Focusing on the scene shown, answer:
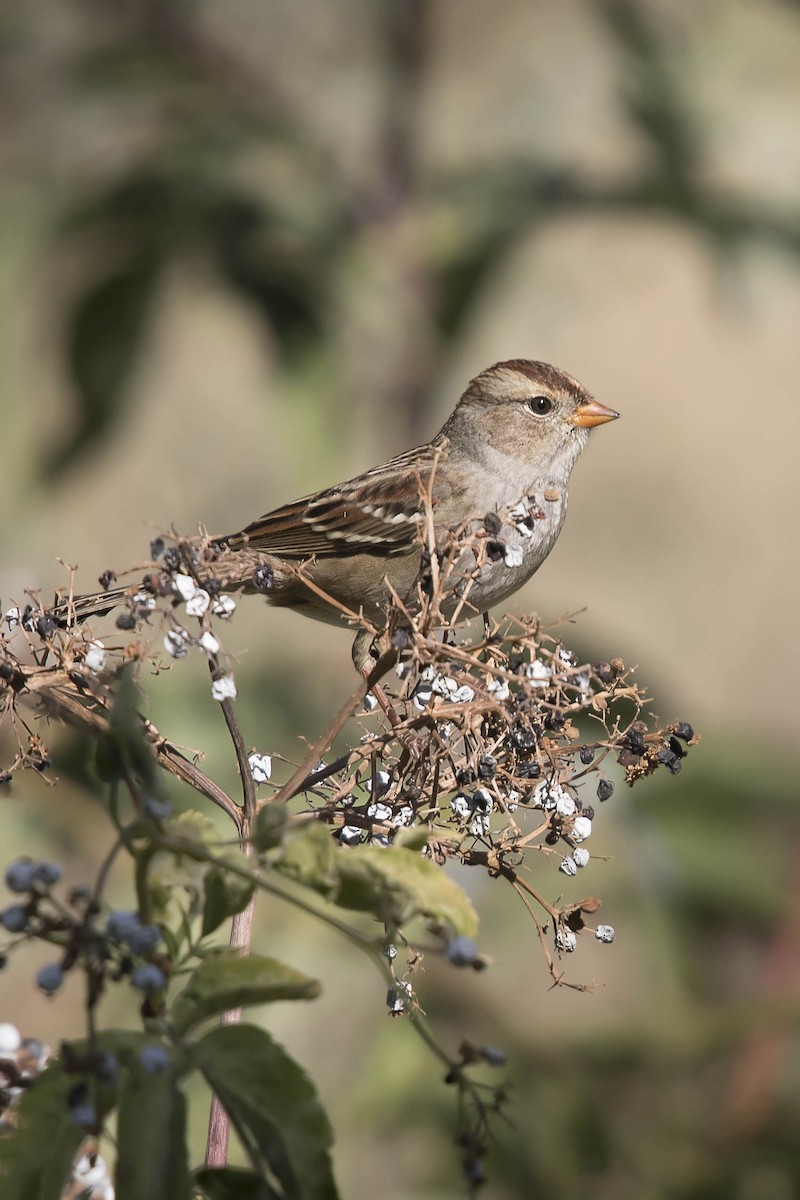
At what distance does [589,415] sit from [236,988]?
244 centimetres

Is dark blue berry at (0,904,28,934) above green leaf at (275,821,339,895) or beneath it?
beneath

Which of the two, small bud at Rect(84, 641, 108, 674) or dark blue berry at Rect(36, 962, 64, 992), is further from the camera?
small bud at Rect(84, 641, 108, 674)

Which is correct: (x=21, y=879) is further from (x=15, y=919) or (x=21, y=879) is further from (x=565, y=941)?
(x=565, y=941)

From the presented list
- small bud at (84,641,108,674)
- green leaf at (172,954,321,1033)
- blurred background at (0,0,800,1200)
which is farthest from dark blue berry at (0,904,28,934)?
blurred background at (0,0,800,1200)

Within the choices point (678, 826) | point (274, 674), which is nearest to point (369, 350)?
point (274, 674)

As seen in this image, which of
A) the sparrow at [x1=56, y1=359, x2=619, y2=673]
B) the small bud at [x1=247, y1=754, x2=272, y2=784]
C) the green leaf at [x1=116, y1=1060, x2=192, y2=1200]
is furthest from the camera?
the sparrow at [x1=56, y1=359, x2=619, y2=673]

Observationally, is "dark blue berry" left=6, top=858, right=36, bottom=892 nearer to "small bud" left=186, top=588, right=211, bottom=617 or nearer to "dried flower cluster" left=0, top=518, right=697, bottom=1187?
"dried flower cluster" left=0, top=518, right=697, bottom=1187

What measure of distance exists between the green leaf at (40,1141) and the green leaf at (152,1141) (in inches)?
2.3

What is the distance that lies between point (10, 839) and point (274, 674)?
0.83m

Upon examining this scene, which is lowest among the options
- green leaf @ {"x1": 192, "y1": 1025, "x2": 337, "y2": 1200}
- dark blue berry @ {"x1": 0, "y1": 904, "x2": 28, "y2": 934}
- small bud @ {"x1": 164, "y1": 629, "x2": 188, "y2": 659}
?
green leaf @ {"x1": 192, "y1": 1025, "x2": 337, "y2": 1200}

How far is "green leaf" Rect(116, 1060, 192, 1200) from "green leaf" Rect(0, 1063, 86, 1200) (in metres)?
0.06

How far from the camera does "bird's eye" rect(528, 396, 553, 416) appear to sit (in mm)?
3330

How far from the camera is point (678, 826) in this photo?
375 centimetres

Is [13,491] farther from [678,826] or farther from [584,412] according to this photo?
[678,826]
